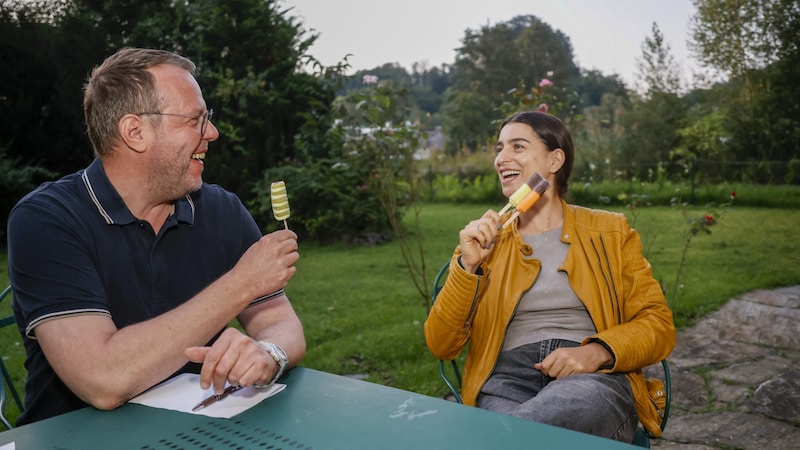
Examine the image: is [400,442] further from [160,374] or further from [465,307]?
[465,307]

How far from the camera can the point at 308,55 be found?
9.43 metres

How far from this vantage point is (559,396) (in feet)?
5.95

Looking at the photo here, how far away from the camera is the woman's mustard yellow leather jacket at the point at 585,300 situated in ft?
7.00

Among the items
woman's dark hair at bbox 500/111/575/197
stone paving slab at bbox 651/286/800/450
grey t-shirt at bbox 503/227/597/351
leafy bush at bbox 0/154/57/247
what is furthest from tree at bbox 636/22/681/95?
grey t-shirt at bbox 503/227/597/351

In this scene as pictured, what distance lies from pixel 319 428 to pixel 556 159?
65.8 inches

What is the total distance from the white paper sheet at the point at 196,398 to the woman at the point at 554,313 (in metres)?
0.83

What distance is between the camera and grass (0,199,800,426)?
175 inches

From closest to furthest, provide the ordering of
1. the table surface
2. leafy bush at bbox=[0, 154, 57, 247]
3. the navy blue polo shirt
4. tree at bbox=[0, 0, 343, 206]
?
the table surface
the navy blue polo shirt
tree at bbox=[0, 0, 343, 206]
leafy bush at bbox=[0, 154, 57, 247]

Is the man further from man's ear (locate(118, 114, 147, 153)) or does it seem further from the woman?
the woman

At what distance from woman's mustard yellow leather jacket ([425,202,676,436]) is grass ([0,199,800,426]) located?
5.51ft

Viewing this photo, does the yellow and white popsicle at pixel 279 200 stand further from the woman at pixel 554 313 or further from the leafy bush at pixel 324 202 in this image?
the leafy bush at pixel 324 202

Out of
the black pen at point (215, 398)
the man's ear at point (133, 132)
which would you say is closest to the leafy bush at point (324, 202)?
the man's ear at point (133, 132)

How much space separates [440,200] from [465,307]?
40.6 ft

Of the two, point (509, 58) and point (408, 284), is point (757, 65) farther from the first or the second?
point (509, 58)
